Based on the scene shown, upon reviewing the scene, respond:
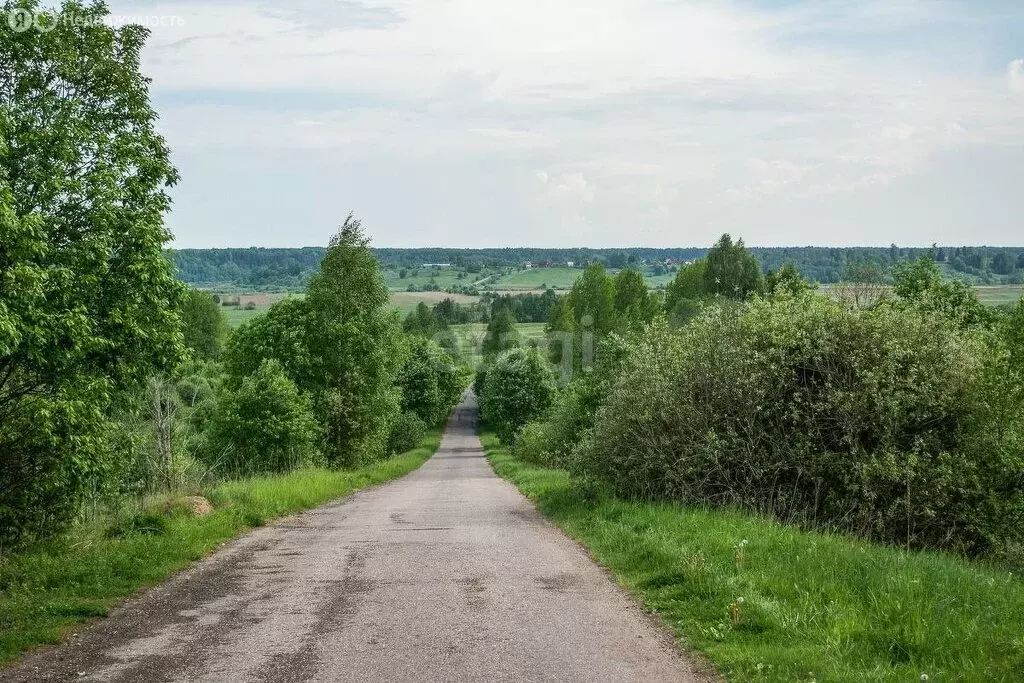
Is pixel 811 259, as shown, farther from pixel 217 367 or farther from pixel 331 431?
pixel 331 431

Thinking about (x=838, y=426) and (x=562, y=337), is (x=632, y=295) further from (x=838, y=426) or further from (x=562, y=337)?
(x=838, y=426)

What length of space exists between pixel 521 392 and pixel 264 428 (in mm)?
39758

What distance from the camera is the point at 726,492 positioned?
18750mm

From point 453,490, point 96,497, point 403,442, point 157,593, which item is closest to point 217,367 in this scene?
point 403,442

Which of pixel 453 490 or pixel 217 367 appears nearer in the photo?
pixel 453 490

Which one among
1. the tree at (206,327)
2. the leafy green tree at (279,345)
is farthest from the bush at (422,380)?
the leafy green tree at (279,345)

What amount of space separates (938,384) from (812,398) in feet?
7.19

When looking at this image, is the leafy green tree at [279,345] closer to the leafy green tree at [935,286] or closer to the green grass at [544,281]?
the leafy green tree at [935,286]

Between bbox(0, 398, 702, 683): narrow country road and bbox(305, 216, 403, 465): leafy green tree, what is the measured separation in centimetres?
2831

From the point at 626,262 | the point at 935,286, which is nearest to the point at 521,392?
the point at 935,286

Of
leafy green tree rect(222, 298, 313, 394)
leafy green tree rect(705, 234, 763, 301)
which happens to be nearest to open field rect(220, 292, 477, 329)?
leafy green tree rect(705, 234, 763, 301)

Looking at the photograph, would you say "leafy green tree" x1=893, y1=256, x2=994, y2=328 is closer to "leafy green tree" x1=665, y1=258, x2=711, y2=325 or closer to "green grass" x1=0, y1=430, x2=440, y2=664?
"green grass" x1=0, y1=430, x2=440, y2=664

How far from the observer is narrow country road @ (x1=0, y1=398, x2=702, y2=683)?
8406 millimetres

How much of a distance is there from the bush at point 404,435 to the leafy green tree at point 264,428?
128 feet
